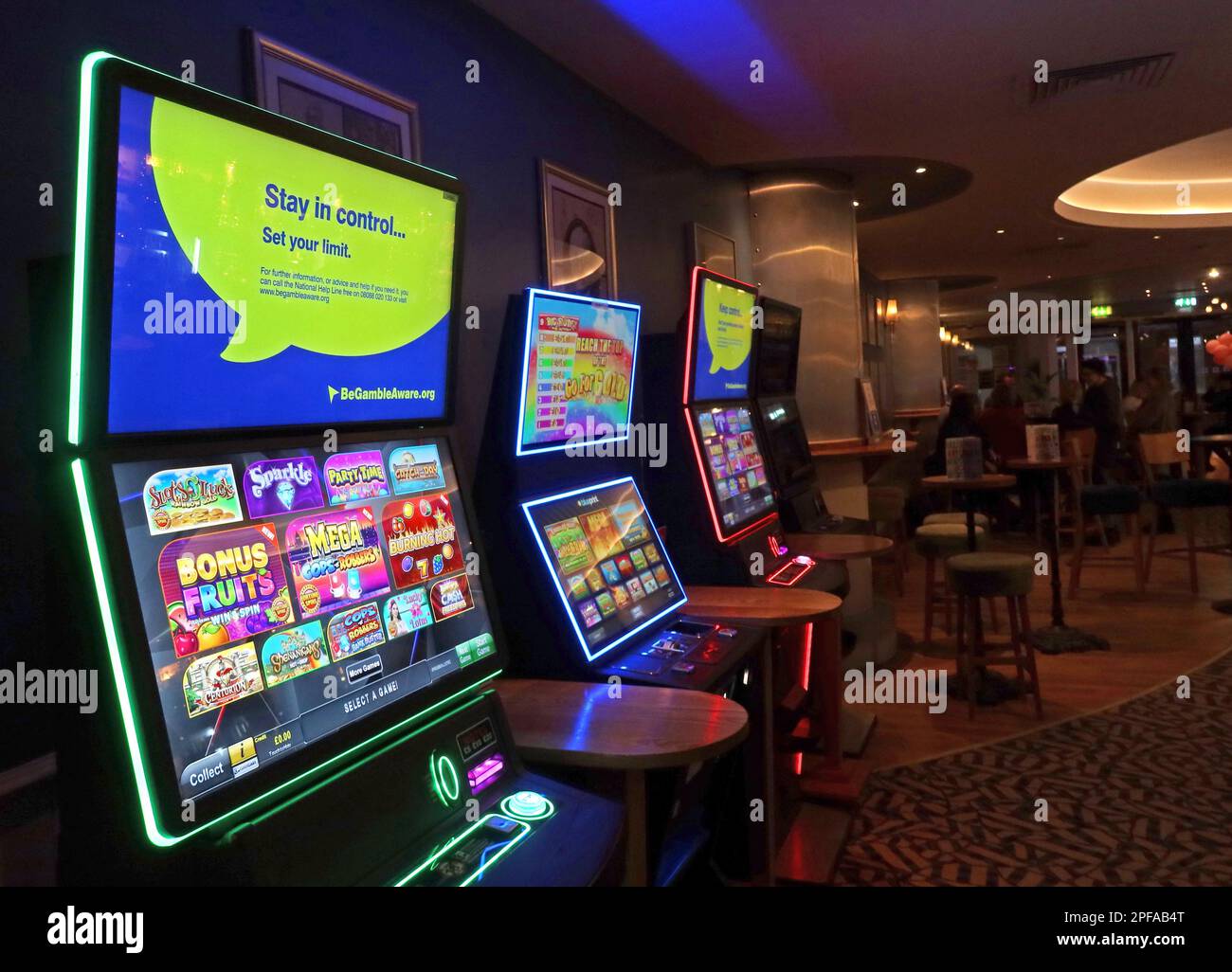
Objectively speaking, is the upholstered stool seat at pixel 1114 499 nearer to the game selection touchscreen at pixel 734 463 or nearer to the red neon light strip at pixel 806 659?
the game selection touchscreen at pixel 734 463

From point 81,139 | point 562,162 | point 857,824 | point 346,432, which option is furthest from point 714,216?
point 81,139

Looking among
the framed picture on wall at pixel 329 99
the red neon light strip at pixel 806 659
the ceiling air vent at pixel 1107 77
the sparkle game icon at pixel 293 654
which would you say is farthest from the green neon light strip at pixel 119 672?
the ceiling air vent at pixel 1107 77

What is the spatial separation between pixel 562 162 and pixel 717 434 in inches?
43.3

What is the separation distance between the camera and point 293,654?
1280 millimetres

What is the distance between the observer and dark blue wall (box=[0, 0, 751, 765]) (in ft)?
4.80

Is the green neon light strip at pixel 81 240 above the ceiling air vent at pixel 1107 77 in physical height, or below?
below

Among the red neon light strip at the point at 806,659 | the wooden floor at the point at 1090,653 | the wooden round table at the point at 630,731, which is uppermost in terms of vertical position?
the wooden round table at the point at 630,731

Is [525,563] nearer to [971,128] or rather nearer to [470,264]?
[470,264]

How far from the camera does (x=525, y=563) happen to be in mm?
2064

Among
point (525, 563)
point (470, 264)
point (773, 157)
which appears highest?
point (773, 157)

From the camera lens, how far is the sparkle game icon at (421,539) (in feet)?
4.91

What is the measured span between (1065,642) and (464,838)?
4.61m

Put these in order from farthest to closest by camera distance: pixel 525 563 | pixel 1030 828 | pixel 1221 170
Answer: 1. pixel 1221 170
2. pixel 1030 828
3. pixel 525 563

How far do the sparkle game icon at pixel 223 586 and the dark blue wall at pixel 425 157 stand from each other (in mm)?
110
